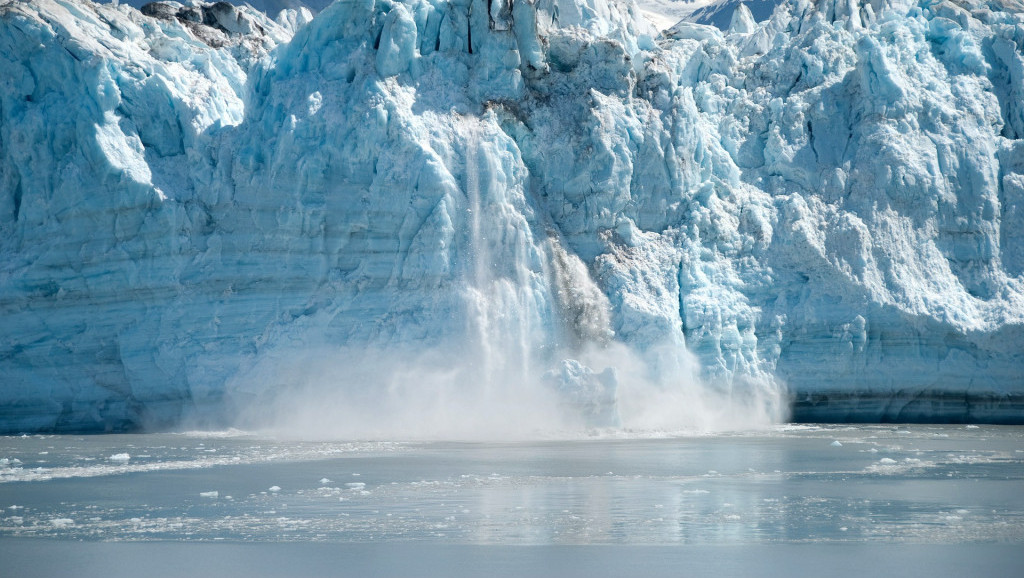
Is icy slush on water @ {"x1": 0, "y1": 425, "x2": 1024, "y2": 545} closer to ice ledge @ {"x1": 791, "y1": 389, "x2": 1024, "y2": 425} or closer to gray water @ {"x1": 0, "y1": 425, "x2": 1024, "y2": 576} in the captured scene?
gray water @ {"x1": 0, "y1": 425, "x2": 1024, "y2": 576}

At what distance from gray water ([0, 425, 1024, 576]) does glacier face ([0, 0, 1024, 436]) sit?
342 centimetres

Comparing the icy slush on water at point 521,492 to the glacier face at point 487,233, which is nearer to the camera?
the icy slush on water at point 521,492

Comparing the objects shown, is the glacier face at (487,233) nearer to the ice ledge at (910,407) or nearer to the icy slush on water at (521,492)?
the ice ledge at (910,407)

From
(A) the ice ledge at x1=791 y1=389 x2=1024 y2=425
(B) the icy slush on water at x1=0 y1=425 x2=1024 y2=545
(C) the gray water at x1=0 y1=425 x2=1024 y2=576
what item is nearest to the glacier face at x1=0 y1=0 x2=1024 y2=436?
(A) the ice ledge at x1=791 y1=389 x2=1024 y2=425

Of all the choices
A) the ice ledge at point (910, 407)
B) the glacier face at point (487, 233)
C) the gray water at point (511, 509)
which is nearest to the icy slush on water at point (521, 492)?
the gray water at point (511, 509)

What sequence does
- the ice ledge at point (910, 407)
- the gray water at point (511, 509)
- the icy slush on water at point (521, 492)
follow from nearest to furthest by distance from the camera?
the gray water at point (511, 509)
the icy slush on water at point (521, 492)
the ice ledge at point (910, 407)

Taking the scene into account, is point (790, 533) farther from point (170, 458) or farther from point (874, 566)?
point (170, 458)

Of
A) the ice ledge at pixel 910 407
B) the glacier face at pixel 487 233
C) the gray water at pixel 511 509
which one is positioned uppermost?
the glacier face at pixel 487 233

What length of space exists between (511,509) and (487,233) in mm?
10028

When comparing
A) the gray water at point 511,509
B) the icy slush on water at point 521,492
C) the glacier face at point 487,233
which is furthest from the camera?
the glacier face at point 487,233

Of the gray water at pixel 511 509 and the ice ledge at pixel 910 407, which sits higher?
the ice ledge at pixel 910 407

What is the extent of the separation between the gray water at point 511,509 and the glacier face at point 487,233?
3418 mm

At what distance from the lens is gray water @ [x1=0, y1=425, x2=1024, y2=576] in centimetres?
704

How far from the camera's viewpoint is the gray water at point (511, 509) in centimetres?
704
